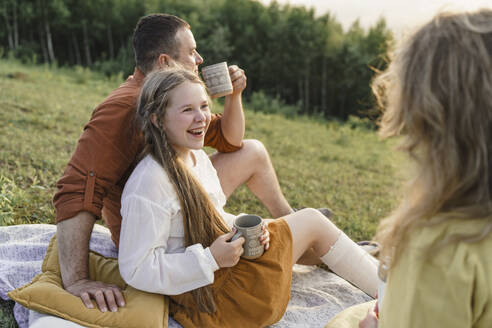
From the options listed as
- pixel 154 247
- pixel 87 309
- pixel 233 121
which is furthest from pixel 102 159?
pixel 233 121

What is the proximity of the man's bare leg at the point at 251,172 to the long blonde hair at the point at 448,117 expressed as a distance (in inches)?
76.3

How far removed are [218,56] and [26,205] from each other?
19.4m

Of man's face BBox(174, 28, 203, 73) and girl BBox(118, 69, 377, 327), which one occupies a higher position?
man's face BBox(174, 28, 203, 73)

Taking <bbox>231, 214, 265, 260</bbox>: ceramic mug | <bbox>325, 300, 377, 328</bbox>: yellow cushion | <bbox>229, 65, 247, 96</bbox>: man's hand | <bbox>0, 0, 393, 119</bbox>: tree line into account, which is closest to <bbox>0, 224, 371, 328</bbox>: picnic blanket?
<bbox>325, 300, 377, 328</bbox>: yellow cushion

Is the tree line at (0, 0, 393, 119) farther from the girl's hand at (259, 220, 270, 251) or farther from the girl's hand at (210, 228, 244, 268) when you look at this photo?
the girl's hand at (210, 228, 244, 268)

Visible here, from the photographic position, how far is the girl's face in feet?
7.38

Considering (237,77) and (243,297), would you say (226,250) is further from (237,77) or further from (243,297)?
(237,77)

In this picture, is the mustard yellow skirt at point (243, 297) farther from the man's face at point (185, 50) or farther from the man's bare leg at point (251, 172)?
the man's face at point (185, 50)

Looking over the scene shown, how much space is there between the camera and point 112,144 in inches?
89.8

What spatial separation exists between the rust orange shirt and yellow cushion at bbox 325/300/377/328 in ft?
Result: 4.07

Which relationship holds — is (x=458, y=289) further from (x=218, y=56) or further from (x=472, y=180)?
(x=218, y=56)

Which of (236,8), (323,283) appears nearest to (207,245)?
(323,283)

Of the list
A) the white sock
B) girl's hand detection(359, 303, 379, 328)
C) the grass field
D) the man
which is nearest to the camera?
girl's hand detection(359, 303, 379, 328)

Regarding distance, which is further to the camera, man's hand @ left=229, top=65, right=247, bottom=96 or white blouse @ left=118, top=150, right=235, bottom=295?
man's hand @ left=229, top=65, right=247, bottom=96
